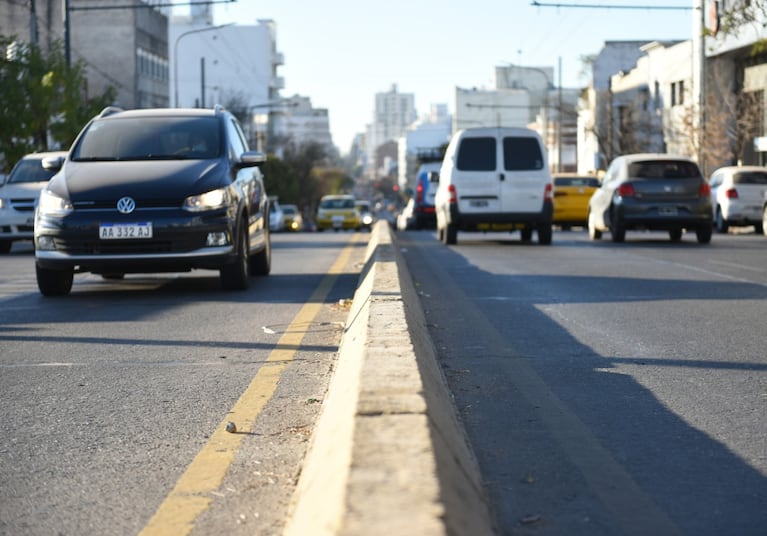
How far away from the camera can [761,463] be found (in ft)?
17.4

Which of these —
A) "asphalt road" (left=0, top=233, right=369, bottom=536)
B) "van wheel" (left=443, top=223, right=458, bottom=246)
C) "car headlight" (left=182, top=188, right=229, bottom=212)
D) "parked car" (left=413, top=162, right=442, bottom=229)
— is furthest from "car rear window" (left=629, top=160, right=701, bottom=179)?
"parked car" (left=413, top=162, right=442, bottom=229)

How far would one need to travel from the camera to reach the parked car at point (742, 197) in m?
33.6

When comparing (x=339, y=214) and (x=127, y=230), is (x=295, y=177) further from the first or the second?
(x=127, y=230)

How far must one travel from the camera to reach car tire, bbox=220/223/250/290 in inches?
534

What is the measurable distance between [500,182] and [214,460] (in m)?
20.4

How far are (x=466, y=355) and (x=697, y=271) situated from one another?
8.61m

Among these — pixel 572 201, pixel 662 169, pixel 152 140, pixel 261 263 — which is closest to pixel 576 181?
pixel 572 201

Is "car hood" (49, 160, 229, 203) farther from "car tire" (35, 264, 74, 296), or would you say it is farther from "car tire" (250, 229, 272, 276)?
"car tire" (250, 229, 272, 276)

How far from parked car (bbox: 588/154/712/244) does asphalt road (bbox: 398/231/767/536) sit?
34.3 ft

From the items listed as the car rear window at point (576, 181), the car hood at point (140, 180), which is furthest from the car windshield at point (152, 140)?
the car rear window at point (576, 181)

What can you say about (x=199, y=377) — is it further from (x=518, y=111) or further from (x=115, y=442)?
(x=518, y=111)

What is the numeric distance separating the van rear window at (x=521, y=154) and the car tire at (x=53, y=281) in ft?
43.4

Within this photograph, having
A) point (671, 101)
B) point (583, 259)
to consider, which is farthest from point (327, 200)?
point (583, 259)

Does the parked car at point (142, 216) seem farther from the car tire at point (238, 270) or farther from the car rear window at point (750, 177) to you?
the car rear window at point (750, 177)
